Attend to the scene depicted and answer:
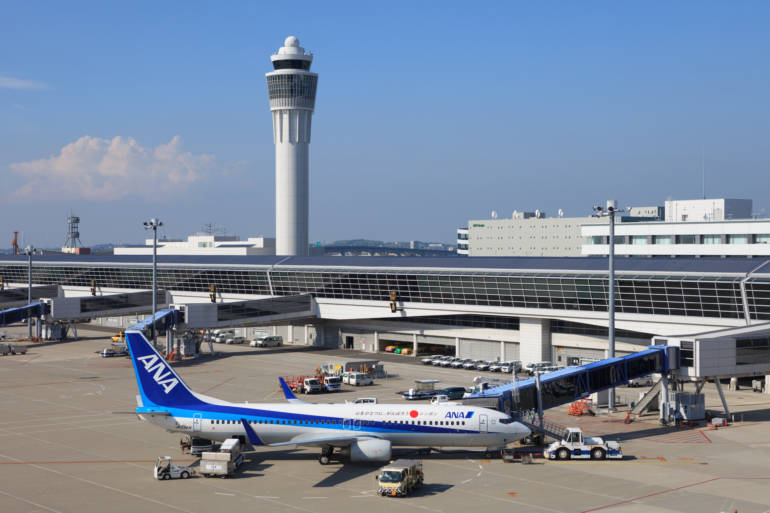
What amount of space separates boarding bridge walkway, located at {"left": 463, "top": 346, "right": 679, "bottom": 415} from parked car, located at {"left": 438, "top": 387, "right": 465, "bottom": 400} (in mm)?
15719

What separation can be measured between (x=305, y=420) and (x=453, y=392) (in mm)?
29704

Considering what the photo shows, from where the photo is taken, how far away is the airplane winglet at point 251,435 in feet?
168

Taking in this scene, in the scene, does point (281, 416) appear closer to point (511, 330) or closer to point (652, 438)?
point (652, 438)

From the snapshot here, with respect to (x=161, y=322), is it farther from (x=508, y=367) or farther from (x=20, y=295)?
(x=20, y=295)

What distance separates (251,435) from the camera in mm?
51375

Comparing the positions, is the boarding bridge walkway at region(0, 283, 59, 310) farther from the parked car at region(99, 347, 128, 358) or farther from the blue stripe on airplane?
the blue stripe on airplane

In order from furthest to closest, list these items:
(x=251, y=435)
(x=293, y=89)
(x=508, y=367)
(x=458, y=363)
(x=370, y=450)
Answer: (x=293, y=89) < (x=458, y=363) < (x=508, y=367) < (x=251, y=435) < (x=370, y=450)

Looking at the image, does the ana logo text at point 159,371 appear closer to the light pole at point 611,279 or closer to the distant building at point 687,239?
the light pole at point 611,279

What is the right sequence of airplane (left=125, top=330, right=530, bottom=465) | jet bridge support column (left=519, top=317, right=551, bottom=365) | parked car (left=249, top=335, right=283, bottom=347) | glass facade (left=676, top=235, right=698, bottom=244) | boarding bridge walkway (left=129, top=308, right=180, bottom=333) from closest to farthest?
1. airplane (left=125, top=330, right=530, bottom=465)
2. boarding bridge walkway (left=129, top=308, right=180, bottom=333)
3. jet bridge support column (left=519, top=317, right=551, bottom=365)
4. parked car (left=249, top=335, right=283, bottom=347)
5. glass facade (left=676, top=235, right=698, bottom=244)

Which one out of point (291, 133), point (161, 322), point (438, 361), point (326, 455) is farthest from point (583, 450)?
point (291, 133)

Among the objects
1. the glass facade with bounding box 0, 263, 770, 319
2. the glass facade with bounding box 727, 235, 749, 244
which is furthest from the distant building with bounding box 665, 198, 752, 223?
the glass facade with bounding box 0, 263, 770, 319

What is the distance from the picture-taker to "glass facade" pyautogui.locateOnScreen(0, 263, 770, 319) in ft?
293

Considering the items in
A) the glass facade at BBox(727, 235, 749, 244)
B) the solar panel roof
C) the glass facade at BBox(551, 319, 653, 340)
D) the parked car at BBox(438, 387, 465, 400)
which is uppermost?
the glass facade at BBox(727, 235, 749, 244)

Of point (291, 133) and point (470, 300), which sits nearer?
point (470, 300)
